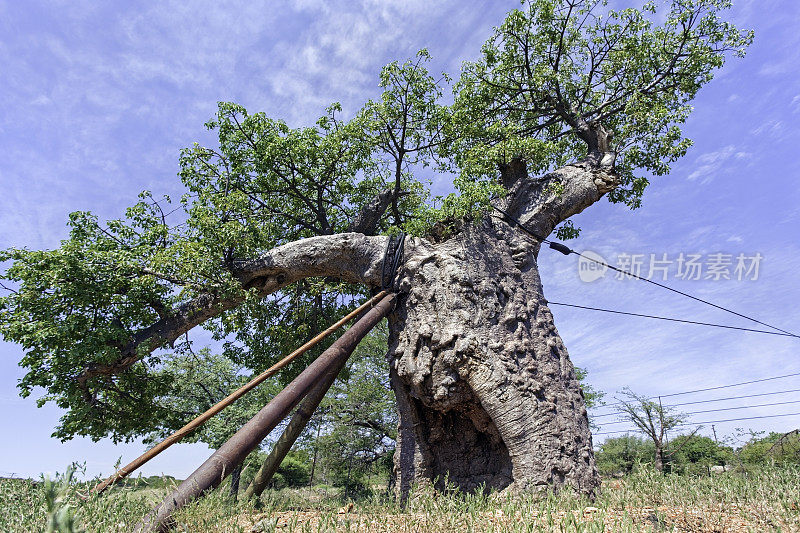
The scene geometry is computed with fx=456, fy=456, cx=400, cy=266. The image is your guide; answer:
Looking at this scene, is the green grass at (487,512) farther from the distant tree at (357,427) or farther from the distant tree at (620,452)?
the distant tree at (620,452)

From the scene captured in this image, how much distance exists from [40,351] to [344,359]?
437 centimetres

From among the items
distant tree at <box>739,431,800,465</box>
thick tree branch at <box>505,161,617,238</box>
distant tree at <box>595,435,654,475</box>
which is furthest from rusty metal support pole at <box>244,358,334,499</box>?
distant tree at <box>595,435,654,475</box>

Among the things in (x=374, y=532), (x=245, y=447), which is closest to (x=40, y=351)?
(x=245, y=447)

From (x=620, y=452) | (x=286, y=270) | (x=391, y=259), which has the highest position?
(x=391, y=259)

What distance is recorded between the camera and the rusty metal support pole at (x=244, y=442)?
338 cm

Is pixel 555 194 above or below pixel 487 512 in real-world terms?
above

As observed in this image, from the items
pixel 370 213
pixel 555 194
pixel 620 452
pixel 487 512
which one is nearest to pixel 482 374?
pixel 487 512

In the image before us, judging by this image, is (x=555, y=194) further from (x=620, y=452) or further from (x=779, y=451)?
(x=620, y=452)

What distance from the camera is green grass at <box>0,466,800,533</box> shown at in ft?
9.34

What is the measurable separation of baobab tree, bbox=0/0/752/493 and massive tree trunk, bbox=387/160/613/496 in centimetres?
3

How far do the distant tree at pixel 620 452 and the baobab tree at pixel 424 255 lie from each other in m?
18.8

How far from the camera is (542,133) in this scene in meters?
10.9

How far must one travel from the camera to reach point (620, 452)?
94.4ft

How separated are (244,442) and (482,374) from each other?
3.33m
